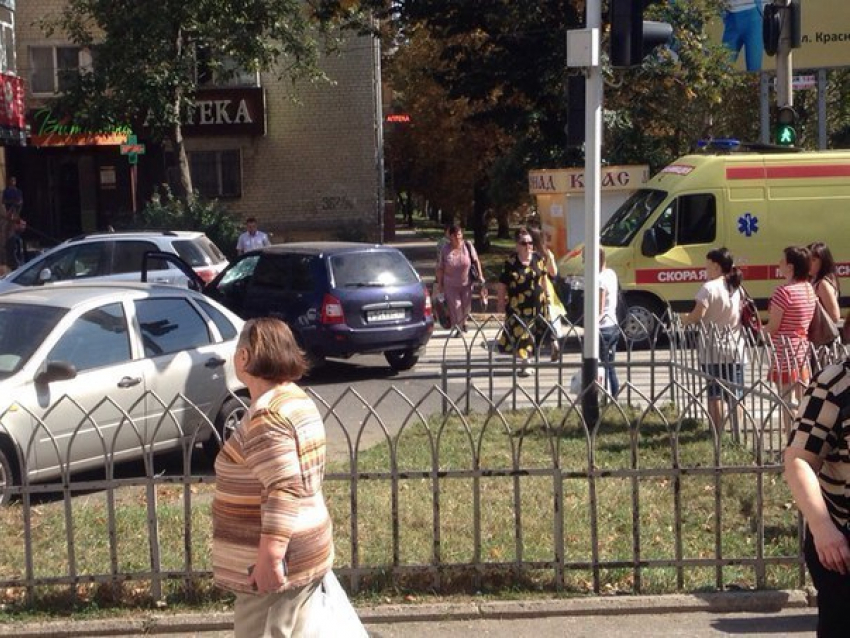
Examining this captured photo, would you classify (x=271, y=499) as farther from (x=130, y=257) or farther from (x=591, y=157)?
(x=130, y=257)

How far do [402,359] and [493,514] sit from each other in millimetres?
8082

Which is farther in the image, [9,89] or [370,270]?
[9,89]

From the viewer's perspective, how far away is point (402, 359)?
16.0 m

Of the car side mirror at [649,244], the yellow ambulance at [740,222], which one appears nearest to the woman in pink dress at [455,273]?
the yellow ambulance at [740,222]

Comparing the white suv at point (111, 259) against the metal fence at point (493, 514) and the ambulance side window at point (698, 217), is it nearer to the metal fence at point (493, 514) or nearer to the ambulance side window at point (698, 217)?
the ambulance side window at point (698, 217)

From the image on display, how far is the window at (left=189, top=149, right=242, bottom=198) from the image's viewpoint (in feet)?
108

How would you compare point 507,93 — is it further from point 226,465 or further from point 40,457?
point 226,465

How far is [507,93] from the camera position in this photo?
83.2 feet

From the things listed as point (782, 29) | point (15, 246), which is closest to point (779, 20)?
point (782, 29)

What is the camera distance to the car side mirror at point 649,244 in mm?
18250

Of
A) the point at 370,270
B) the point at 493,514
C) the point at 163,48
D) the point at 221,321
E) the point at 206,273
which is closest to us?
the point at 493,514

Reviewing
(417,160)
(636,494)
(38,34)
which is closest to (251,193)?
(38,34)

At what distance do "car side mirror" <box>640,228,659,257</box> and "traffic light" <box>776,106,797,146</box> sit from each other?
246cm

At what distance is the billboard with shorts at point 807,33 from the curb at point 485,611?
937 inches
